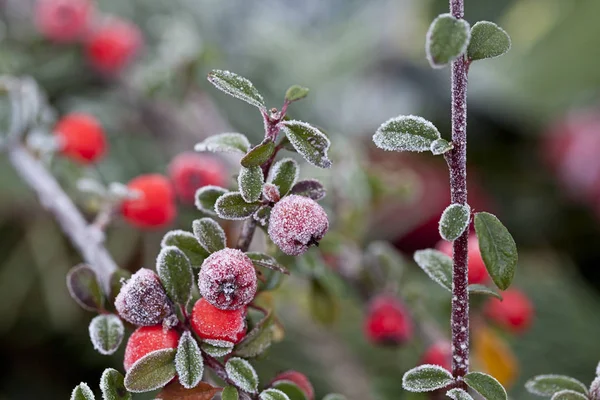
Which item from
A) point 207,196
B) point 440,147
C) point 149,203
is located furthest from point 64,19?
point 440,147

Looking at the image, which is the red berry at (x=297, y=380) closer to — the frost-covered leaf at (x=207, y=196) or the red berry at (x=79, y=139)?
the frost-covered leaf at (x=207, y=196)

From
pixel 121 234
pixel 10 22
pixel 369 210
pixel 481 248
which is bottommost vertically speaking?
pixel 121 234

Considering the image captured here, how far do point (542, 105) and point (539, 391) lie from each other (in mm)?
844

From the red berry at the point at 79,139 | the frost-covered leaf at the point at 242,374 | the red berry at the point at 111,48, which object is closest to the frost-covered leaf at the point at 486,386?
the frost-covered leaf at the point at 242,374

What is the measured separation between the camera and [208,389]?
33 cm

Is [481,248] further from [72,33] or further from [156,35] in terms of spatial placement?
[156,35]

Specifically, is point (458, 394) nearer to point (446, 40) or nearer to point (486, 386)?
point (486, 386)

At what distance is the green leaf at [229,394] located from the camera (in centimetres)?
32

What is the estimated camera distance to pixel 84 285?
0.39m

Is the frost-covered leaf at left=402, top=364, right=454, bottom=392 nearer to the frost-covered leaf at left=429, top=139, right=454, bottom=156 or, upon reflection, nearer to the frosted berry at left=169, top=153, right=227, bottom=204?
the frost-covered leaf at left=429, top=139, right=454, bottom=156

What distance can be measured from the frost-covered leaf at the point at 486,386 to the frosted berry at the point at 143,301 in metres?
0.16

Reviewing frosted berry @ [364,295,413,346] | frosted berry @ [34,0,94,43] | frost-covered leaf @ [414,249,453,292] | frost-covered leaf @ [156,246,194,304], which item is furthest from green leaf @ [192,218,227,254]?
frosted berry @ [34,0,94,43]

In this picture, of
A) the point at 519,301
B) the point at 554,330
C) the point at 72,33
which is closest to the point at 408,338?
the point at 519,301

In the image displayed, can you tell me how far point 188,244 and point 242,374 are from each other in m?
0.08
